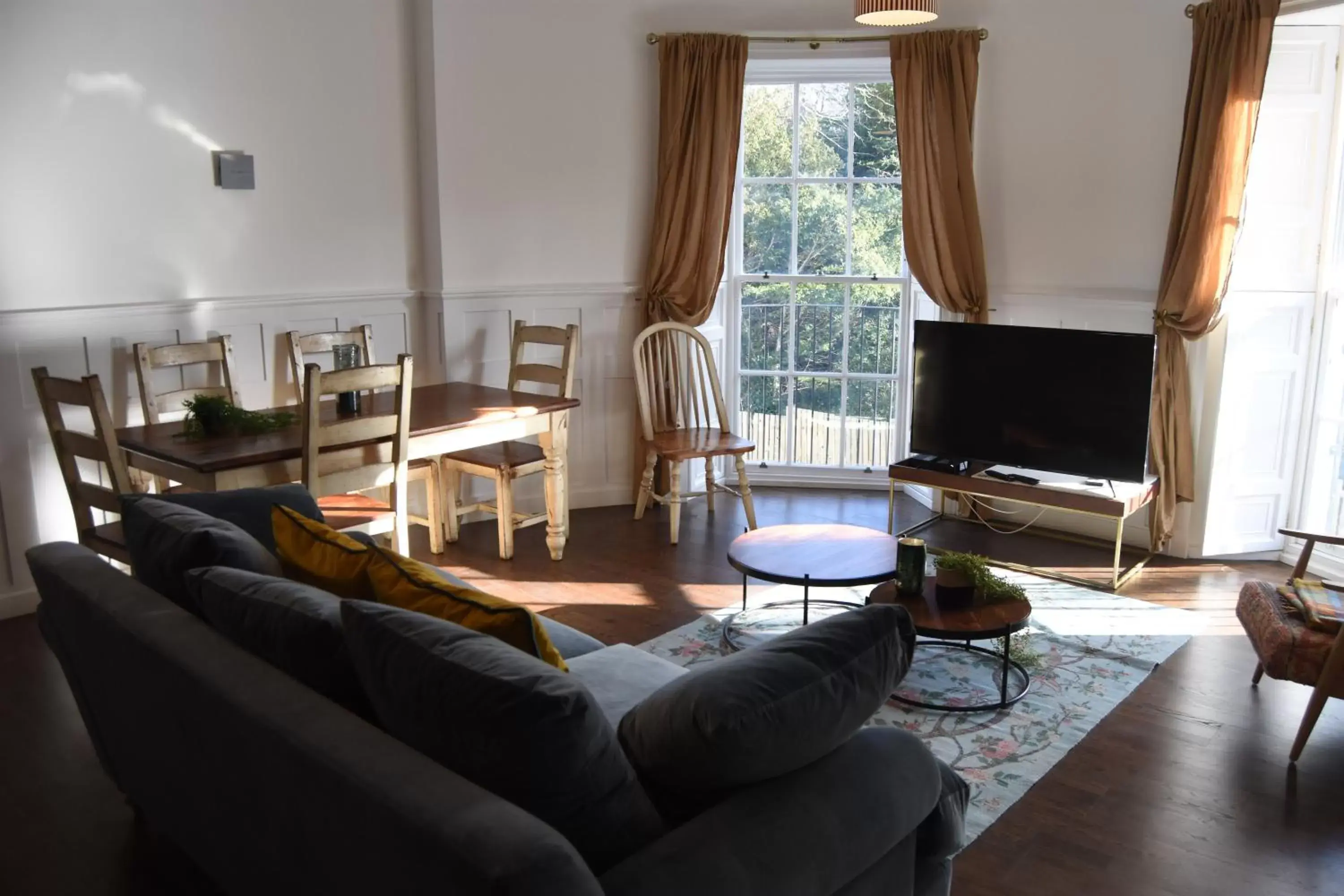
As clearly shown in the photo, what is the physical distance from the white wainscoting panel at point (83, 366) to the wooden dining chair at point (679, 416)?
1.56 metres

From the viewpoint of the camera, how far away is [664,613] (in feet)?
13.6

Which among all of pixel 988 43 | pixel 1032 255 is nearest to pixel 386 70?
pixel 988 43

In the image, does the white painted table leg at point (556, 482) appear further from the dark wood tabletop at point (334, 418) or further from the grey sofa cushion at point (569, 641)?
the grey sofa cushion at point (569, 641)

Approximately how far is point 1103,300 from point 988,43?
Result: 1304 mm

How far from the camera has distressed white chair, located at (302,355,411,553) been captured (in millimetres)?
3637

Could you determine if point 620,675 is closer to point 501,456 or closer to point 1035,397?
point 501,456

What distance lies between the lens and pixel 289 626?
1.95 m

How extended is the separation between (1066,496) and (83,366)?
3856mm

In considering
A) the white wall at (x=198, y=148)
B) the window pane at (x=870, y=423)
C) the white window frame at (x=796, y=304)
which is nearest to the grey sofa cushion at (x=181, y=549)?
the white wall at (x=198, y=148)

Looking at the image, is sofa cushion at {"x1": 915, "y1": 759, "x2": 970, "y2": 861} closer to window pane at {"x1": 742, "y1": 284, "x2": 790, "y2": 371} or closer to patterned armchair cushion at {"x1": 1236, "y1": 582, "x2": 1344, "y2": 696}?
patterned armchair cushion at {"x1": 1236, "y1": 582, "x2": 1344, "y2": 696}

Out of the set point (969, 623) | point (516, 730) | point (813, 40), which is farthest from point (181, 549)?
point (813, 40)

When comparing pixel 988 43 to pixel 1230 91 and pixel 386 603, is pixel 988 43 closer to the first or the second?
pixel 1230 91

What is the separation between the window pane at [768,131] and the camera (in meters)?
5.67

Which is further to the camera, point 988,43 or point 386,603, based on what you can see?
point 988,43
